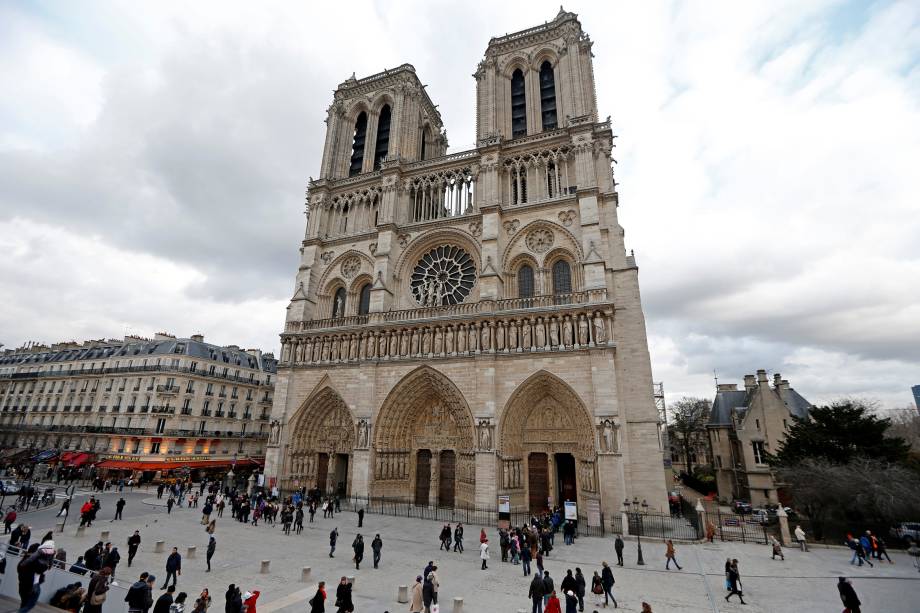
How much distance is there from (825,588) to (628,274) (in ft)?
42.1

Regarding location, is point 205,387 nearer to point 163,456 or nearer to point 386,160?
point 163,456

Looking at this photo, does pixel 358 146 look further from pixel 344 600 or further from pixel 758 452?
pixel 758 452

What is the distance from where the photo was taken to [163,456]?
88.3 feet

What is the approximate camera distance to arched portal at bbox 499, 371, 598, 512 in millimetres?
17953

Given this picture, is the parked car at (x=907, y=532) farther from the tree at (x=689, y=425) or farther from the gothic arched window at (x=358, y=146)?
the gothic arched window at (x=358, y=146)

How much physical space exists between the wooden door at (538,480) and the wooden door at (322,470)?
419 inches

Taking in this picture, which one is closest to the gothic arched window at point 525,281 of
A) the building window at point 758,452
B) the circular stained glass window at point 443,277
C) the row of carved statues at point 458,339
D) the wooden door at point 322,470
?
the circular stained glass window at point 443,277

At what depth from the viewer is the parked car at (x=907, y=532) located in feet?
44.6

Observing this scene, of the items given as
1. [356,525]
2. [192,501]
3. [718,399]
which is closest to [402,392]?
[356,525]

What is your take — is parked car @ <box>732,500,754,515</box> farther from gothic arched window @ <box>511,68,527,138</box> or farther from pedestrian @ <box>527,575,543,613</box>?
gothic arched window @ <box>511,68,527,138</box>

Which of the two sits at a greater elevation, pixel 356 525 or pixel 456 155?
pixel 456 155

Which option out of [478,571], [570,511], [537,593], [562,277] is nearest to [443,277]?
[562,277]

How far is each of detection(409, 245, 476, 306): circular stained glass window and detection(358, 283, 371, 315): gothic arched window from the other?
2.74 meters

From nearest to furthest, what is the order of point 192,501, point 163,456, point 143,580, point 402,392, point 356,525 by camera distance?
1. point 143,580
2. point 356,525
3. point 192,501
4. point 402,392
5. point 163,456
